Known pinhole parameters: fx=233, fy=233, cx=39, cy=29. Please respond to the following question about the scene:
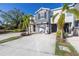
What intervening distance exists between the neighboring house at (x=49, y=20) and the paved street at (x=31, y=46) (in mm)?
84

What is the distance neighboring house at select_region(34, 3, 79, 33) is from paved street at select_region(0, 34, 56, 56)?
84 mm

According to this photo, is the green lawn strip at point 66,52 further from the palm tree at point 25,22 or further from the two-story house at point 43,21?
the palm tree at point 25,22

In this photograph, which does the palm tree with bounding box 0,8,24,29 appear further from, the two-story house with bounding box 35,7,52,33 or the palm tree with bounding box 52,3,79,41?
the palm tree with bounding box 52,3,79,41

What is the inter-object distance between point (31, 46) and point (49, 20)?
365 millimetres

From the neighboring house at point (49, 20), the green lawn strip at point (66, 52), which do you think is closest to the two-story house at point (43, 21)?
the neighboring house at point (49, 20)

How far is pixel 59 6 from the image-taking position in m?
2.63

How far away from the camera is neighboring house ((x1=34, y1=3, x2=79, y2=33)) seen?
263cm

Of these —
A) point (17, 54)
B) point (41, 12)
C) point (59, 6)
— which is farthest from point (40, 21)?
point (17, 54)

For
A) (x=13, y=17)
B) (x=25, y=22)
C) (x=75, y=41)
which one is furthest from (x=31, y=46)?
(x=75, y=41)

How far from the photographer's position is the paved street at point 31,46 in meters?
2.64

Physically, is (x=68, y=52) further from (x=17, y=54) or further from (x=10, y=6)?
(x=10, y=6)

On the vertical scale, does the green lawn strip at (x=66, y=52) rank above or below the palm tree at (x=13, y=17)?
below

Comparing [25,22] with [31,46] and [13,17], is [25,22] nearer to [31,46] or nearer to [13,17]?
[13,17]

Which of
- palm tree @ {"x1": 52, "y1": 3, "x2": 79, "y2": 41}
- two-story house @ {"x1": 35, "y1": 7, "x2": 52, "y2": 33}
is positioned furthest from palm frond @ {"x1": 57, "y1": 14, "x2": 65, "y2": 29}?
two-story house @ {"x1": 35, "y1": 7, "x2": 52, "y2": 33}
